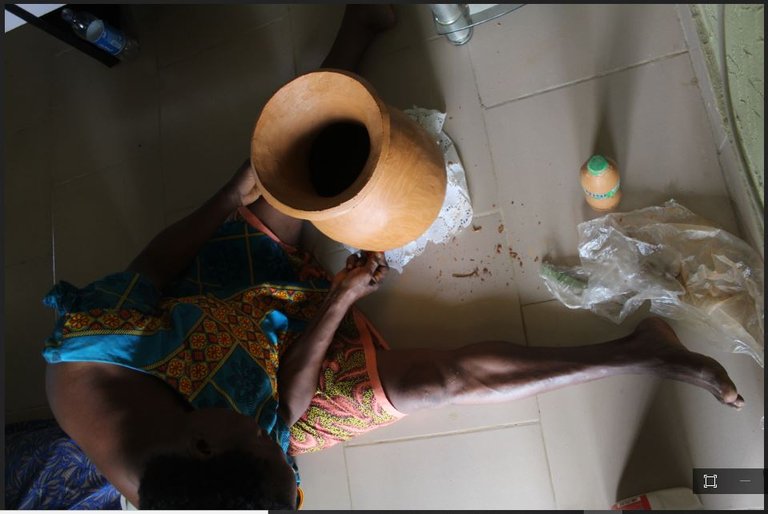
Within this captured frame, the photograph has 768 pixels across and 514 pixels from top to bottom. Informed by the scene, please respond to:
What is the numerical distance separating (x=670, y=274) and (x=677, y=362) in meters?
0.16

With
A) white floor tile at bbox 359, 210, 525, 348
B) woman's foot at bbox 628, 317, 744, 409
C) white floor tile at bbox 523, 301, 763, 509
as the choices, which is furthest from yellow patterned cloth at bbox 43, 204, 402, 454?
woman's foot at bbox 628, 317, 744, 409

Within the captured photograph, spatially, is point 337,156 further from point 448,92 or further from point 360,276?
point 448,92

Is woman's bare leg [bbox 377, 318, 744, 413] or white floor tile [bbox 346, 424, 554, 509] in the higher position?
woman's bare leg [bbox 377, 318, 744, 413]

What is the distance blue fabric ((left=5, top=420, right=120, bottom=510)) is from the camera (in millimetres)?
1038

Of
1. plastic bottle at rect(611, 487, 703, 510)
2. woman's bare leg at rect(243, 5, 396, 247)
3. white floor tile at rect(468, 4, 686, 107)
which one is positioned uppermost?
woman's bare leg at rect(243, 5, 396, 247)

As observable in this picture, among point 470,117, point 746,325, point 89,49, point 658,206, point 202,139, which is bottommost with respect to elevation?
point 746,325

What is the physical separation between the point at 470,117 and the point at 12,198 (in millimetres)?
1282

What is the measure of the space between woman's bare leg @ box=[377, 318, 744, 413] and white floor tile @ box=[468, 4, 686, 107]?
0.50m

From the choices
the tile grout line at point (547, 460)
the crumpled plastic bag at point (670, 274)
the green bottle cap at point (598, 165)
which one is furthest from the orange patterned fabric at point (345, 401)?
the green bottle cap at point (598, 165)

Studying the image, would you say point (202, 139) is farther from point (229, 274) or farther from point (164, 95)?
point (229, 274)

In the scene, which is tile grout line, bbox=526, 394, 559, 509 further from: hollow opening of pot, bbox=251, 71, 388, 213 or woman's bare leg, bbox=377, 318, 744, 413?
hollow opening of pot, bbox=251, 71, 388, 213

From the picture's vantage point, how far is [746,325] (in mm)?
930

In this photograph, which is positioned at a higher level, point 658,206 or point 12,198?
point 12,198

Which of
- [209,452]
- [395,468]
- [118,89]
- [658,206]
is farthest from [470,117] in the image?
[118,89]
